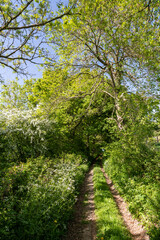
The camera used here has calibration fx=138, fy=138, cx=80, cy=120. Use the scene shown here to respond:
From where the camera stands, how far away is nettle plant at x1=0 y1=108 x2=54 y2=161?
9414mm

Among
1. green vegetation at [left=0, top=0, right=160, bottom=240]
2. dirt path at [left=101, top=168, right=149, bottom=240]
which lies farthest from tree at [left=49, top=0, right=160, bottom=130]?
dirt path at [left=101, top=168, right=149, bottom=240]

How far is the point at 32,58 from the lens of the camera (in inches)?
206

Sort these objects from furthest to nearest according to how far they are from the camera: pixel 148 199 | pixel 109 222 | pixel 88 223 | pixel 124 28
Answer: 1. pixel 124 28
2. pixel 88 223
3. pixel 109 222
4. pixel 148 199

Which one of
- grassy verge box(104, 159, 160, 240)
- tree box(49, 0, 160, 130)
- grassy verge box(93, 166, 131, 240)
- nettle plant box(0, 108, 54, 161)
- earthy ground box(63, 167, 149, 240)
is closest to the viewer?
grassy verge box(104, 159, 160, 240)

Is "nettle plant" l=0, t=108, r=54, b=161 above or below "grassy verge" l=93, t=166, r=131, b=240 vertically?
above

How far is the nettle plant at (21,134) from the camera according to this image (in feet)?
30.9

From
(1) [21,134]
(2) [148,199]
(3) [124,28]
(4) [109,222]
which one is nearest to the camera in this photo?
(2) [148,199]

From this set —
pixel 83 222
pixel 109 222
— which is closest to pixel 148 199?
pixel 109 222

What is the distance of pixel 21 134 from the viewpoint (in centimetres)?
1018

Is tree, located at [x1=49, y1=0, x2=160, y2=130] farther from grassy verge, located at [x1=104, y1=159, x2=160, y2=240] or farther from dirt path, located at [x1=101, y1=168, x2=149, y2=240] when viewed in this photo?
dirt path, located at [x1=101, y1=168, x2=149, y2=240]

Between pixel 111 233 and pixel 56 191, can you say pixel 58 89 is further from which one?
pixel 111 233

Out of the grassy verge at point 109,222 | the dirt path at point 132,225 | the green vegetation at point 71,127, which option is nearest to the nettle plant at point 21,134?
the green vegetation at point 71,127

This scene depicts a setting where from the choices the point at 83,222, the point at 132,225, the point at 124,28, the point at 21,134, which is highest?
the point at 124,28

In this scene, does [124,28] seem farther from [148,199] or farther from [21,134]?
[21,134]
